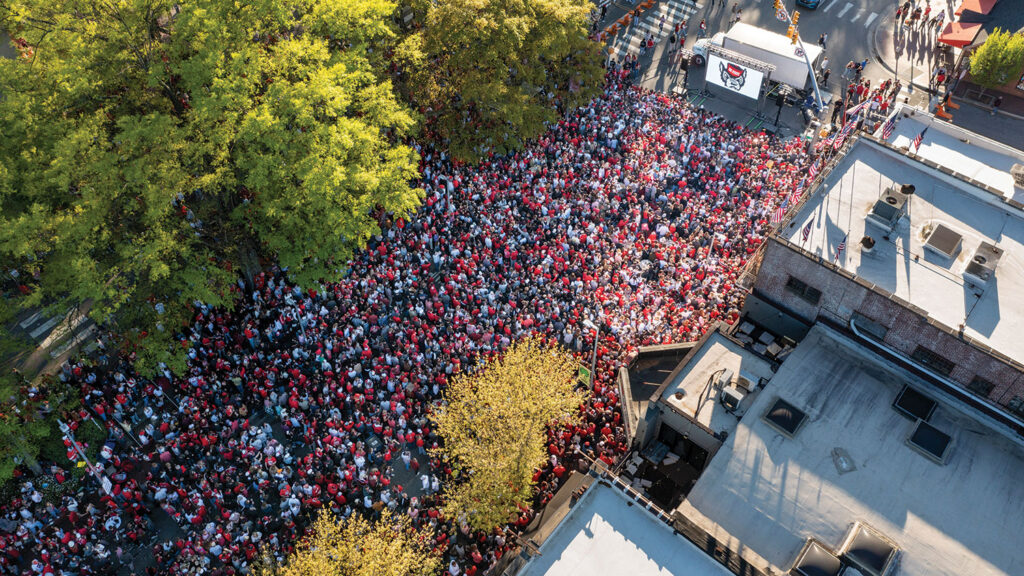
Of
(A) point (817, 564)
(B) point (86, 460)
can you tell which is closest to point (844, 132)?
(A) point (817, 564)

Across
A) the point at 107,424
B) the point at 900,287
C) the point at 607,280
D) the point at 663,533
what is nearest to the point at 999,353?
the point at 900,287

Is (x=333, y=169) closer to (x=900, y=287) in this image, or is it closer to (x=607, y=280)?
(x=607, y=280)

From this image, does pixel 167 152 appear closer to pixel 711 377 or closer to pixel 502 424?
pixel 502 424

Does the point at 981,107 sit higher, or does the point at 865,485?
the point at 981,107

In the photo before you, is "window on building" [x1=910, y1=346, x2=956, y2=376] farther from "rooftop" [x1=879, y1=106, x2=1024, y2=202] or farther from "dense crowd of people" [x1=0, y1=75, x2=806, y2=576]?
"rooftop" [x1=879, y1=106, x2=1024, y2=202]

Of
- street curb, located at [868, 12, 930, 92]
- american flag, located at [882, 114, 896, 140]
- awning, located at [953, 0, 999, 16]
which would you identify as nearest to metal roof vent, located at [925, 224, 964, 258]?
american flag, located at [882, 114, 896, 140]

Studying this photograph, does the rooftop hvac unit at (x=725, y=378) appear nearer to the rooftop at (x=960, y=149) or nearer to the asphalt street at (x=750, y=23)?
the rooftop at (x=960, y=149)

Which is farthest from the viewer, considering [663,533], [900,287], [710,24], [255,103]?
[710,24]
